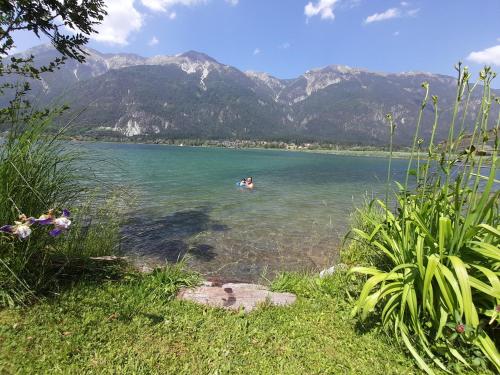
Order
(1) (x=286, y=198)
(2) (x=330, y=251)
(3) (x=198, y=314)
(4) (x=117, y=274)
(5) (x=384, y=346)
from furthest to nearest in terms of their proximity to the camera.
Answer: (1) (x=286, y=198), (2) (x=330, y=251), (4) (x=117, y=274), (3) (x=198, y=314), (5) (x=384, y=346)

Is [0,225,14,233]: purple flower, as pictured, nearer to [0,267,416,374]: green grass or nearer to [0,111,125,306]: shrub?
[0,111,125,306]: shrub

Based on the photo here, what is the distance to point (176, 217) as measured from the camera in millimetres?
14781

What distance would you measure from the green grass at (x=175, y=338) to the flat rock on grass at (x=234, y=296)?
0.22m

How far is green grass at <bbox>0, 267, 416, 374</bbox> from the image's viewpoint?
3.27 m

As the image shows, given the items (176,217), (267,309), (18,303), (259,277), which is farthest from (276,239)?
(18,303)

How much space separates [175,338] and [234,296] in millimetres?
1442

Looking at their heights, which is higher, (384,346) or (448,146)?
(448,146)

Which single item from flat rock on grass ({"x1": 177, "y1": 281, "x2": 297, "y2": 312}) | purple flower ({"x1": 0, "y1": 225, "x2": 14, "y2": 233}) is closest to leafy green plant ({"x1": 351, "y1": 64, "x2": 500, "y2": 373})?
flat rock on grass ({"x1": 177, "y1": 281, "x2": 297, "y2": 312})

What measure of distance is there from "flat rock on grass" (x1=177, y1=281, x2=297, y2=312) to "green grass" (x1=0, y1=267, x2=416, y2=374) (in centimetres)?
22

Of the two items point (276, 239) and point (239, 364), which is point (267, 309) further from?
point (276, 239)

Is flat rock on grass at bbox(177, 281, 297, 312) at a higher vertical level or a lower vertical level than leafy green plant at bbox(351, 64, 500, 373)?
lower

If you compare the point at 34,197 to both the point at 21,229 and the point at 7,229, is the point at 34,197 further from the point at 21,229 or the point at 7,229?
the point at 21,229

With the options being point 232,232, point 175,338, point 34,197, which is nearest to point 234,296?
point 175,338

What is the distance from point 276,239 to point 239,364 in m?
8.32
